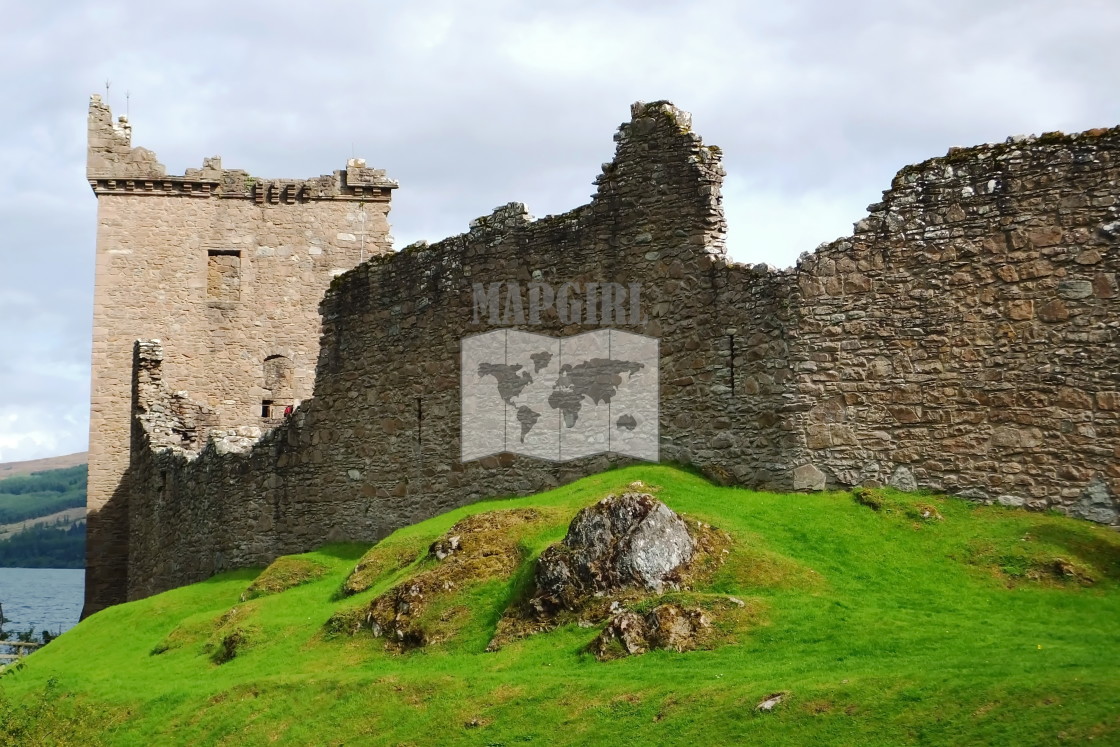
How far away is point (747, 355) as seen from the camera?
68.0 feet

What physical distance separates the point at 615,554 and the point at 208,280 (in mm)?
24946

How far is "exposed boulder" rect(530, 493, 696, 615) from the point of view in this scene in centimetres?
1647

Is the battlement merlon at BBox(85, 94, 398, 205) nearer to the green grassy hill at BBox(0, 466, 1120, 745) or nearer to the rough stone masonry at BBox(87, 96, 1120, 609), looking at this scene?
the rough stone masonry at BBox(87, 96, 1120, 609)

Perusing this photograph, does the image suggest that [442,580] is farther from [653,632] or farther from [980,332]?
[980,332]

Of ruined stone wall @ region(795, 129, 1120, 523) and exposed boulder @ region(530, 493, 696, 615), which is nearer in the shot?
exposed boulder @ region(530, 493, 696, 615)

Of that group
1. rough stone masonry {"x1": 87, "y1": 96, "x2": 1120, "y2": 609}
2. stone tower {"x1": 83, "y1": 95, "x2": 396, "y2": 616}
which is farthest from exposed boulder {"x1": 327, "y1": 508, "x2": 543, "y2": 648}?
stone tower {"x1": 83, "y1": 95, "x2": 396, "y2": 616}

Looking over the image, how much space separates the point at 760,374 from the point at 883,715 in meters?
8.80

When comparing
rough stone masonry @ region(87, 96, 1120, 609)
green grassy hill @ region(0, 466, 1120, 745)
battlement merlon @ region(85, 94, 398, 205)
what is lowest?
green grassy hill @ region(0, 466, 1120, 745)

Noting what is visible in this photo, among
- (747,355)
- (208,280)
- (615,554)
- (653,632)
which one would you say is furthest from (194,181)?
(653,632)

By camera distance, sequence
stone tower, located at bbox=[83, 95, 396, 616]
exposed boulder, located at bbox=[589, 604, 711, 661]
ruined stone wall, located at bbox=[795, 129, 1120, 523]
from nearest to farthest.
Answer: exposed boulder, located at bbox=[589, 604, 711, 661] → ruined stone wall, located at bbox=[795, 129, 1120, 523] → stone tower, located at bbox=[83, 95, 396, 616]

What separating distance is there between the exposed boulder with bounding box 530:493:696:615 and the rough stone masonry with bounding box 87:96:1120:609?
3744 mm

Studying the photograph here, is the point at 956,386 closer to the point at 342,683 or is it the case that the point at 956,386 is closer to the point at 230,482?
the point at 342,683

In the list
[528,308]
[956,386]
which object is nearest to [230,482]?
[528,308]

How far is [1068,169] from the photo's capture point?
18141mm
